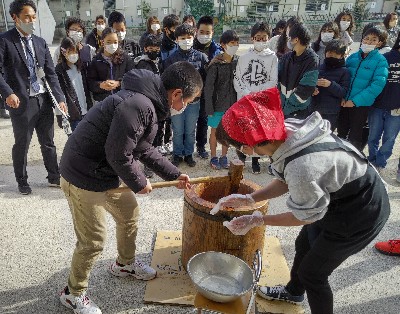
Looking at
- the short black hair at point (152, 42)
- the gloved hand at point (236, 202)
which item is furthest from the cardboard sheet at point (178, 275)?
the short black hair at point (152, 42)

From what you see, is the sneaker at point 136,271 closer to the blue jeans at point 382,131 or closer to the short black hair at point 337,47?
the short black hair at point 337,47

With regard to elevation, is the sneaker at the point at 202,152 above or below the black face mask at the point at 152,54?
below

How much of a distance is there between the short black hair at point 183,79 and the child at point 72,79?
2.82m

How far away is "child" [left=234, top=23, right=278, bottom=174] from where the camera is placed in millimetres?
4715

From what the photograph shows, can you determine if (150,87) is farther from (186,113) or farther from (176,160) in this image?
(176,160)

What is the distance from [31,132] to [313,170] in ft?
11.4

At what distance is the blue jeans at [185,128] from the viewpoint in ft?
16.2

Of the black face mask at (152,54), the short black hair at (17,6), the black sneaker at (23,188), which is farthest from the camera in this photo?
the black face mask at (152,54)

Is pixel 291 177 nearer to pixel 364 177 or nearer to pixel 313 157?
pixel 313 157

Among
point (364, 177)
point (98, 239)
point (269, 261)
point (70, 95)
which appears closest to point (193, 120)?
point (70, 95)

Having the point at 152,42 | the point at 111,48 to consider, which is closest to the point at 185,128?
the point at 152,42

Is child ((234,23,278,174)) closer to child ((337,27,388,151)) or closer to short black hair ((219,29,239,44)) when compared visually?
short black hair ((219,29,239,44))

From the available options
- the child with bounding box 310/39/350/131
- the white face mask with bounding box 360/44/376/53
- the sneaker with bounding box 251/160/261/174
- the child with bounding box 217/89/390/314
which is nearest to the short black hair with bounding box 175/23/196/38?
the child with bounding box 310/39/350/131

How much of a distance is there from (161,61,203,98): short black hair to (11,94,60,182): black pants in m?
2.41
